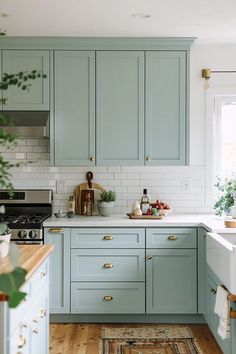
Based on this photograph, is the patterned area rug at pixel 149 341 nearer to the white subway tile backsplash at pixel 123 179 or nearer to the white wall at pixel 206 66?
the white subway tile backsplash at pixel 123 179

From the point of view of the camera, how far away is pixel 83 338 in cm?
426

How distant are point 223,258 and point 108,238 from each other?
1320 millimetres

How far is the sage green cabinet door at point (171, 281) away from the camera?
4508 millimetres

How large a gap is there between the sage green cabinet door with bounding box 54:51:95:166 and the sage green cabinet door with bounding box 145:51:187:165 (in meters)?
0.51

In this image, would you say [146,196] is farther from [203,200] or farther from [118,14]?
[118,14]

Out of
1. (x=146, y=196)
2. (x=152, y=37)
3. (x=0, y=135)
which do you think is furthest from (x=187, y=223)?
(x=0, y=135)

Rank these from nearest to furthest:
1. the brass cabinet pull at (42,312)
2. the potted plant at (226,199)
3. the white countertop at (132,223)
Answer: the brass cabinet pull at (42,312) → the white countertop at (132,223) → the potted plant at (226,199)

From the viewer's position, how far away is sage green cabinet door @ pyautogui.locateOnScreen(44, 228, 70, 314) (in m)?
4.48

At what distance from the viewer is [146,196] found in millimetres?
4887

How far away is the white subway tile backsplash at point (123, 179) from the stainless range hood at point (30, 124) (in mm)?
406

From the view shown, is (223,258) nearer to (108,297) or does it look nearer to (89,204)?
(108,297)

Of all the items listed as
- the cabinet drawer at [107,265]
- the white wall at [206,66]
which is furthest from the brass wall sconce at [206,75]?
the cabinet drawer at [107,265]

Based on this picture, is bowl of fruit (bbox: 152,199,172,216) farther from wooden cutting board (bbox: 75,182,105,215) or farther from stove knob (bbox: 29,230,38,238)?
stove knob (bbox: 29,230,38,238)

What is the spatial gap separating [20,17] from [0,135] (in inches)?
106
